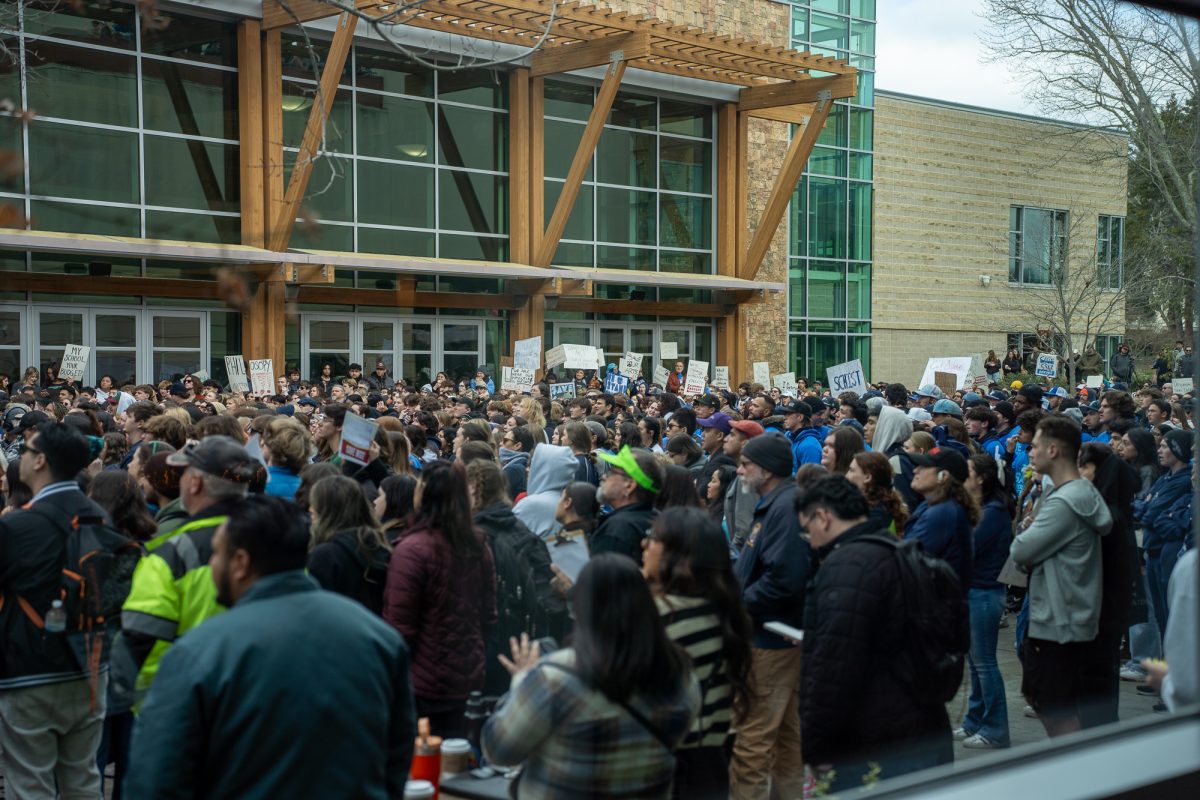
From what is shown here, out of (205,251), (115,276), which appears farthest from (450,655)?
(115,276)

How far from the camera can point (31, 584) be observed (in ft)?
17.6

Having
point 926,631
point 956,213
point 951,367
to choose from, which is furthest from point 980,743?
point 956,213

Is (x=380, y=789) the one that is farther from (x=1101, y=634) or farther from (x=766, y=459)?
(x=1101, y=634)

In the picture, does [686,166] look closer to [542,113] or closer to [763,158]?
[763,158]

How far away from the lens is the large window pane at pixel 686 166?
32875mm

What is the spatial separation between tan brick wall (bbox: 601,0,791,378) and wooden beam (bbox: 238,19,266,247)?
12718mm

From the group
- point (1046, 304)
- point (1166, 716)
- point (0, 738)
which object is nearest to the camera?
point (1166, 716)

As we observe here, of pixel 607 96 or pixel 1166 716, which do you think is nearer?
pixel 1166 716

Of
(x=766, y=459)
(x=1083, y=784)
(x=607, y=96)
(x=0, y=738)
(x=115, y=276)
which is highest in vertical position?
(x=607, y=96)

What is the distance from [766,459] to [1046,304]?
36.5 meters

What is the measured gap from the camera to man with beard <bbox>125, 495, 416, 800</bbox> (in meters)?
3.11

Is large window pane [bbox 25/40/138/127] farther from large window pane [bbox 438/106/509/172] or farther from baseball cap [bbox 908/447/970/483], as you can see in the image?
baseball cap [bbox 908/447/970/483]

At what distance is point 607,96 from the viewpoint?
2723 centimetres

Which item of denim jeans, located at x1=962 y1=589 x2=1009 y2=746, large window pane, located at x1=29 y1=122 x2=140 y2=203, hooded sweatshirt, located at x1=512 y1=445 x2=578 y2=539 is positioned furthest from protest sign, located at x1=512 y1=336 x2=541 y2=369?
denim jeans, located at x1=962 y1=589 x2=1009 y2=746
